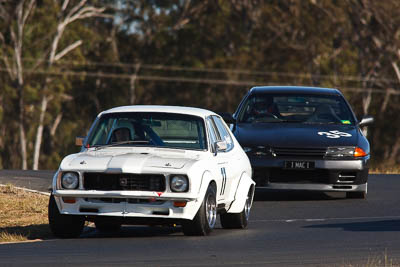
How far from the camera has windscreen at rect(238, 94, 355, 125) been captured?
15984 millimetres

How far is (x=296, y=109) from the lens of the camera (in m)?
16.3

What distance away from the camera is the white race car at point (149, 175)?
33.0ft

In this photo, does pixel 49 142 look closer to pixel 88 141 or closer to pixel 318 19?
pixel 318 19

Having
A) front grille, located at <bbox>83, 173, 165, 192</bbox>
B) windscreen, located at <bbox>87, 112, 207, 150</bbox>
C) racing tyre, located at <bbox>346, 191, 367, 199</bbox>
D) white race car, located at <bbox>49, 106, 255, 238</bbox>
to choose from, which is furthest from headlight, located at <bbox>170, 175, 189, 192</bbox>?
racing tyre, located at <bbox>346, 191, 367, 199</bbox>

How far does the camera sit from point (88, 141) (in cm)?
1109

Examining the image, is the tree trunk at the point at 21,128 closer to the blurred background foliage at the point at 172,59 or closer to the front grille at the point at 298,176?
the blurred background foliage at the point at 172,59

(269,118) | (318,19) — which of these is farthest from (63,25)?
(269,118)

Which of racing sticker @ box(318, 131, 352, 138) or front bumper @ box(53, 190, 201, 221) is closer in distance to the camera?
front bumper @ box(53, 190, 201, 221)

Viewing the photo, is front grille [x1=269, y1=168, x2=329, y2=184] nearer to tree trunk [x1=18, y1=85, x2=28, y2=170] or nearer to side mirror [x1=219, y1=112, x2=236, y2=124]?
side mirror [x1=219, y1=112, x2=236, y2=124]

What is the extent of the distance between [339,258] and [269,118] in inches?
281

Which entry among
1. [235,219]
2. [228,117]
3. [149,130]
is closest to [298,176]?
[228,117]

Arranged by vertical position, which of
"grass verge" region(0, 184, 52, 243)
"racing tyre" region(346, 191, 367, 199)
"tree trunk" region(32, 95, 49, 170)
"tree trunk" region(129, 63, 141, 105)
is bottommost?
"tree trunk" region(32, 95, 49, 170)

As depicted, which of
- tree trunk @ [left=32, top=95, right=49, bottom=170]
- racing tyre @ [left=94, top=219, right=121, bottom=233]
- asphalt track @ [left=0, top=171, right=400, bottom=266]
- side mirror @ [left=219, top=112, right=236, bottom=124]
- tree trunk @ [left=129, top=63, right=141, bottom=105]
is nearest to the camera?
asphalt track @ [left=0, top=171, right=400, bottom=266]

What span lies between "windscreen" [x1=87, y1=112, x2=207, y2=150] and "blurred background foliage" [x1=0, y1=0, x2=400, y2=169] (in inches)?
1742
